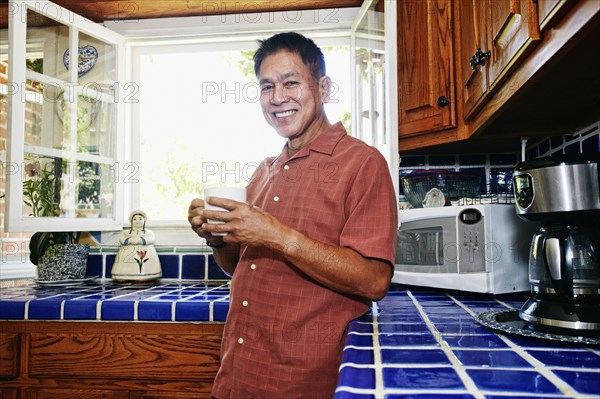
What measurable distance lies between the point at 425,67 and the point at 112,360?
1.42m

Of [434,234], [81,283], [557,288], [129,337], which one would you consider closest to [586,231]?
[557,288]

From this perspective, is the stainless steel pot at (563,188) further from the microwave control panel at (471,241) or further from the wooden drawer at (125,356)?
the wooden drawer at (125,356)

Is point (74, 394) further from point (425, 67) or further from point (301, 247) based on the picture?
point (425, 67)

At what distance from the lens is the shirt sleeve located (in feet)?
3.16

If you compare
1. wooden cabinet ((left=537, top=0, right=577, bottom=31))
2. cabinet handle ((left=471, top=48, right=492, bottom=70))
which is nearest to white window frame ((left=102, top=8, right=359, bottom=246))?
cabinet handle ((left=471, top=48, right=492, bottom=70))

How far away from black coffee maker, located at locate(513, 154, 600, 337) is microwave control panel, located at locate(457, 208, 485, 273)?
38 centimetres

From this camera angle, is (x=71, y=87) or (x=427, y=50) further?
(x=71, y=87)

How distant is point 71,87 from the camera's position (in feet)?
7.11

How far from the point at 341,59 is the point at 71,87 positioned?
129 cm

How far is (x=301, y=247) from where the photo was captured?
0.93 m

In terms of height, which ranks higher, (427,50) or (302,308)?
(427,50)

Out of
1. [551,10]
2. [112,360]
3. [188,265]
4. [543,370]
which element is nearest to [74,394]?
[112,360]

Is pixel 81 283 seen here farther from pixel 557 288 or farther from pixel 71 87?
pixel 557 288

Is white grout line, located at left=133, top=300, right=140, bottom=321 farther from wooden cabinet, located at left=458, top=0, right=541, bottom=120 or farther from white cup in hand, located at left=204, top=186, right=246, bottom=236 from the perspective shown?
wooden cabinet, located at left=458, top=0, right=541, bottom=120
